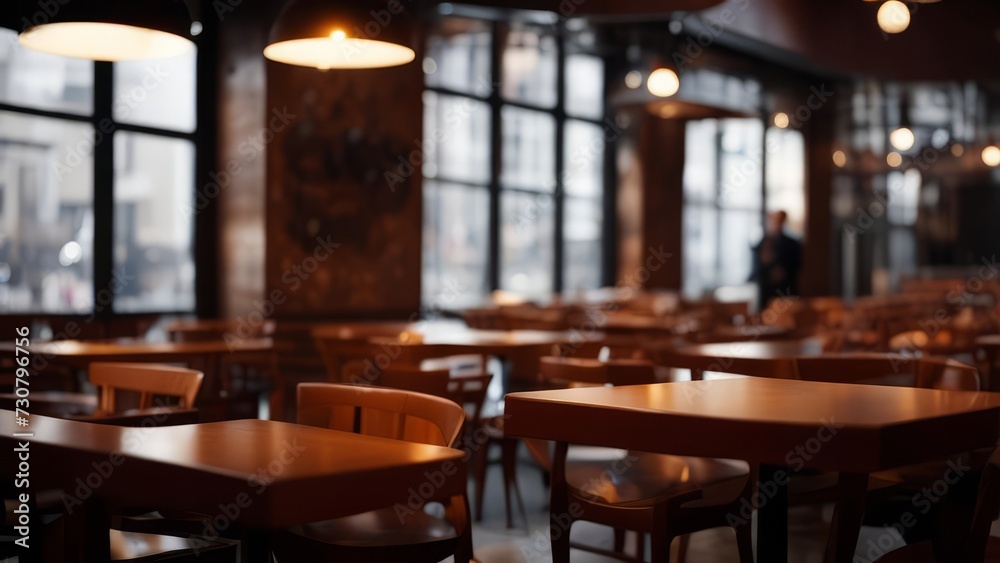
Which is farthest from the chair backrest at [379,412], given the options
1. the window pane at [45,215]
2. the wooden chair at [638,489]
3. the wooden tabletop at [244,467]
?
→ the window pane at [45,215]

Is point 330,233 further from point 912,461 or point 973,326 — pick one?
point 912,461

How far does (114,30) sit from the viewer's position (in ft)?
10.9

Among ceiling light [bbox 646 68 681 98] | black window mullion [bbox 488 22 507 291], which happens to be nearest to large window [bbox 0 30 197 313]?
ceiling light [bbox 646 68 681 98]

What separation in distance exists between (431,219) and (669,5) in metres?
4.17

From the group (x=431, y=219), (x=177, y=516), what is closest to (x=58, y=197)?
(x=431, y=219)

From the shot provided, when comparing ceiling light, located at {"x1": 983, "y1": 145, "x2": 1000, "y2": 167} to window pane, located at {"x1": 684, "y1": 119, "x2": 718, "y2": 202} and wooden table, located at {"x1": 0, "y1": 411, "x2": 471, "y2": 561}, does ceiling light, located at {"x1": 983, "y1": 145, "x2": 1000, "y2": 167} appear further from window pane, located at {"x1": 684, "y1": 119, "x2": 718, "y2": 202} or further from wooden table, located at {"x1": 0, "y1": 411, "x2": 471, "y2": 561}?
wooden table, located at {"x1": 0, "y1": 411, "x2": 471, "y2": 561}

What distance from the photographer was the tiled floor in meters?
3.78

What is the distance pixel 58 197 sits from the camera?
285 inches

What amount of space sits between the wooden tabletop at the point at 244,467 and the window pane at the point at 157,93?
19.8ft

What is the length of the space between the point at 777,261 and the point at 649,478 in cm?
801

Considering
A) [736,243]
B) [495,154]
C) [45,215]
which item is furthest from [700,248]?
[45,215]

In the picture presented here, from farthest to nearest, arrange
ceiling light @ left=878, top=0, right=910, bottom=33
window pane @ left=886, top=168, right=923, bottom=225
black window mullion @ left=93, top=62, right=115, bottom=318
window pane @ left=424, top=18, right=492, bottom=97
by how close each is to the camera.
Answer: window pane @ left=886, top=168, right=923, bottom=225
window pane @ left=424, top=18, right=492, bottom=97
black window mullion @ left=93, top=62, right=115, bottom=318
ceiling light @ left=878, top=0, right=910, bottom=33

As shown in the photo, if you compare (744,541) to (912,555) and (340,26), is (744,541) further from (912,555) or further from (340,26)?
(340,26)

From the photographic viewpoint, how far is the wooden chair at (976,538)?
2.19 m
